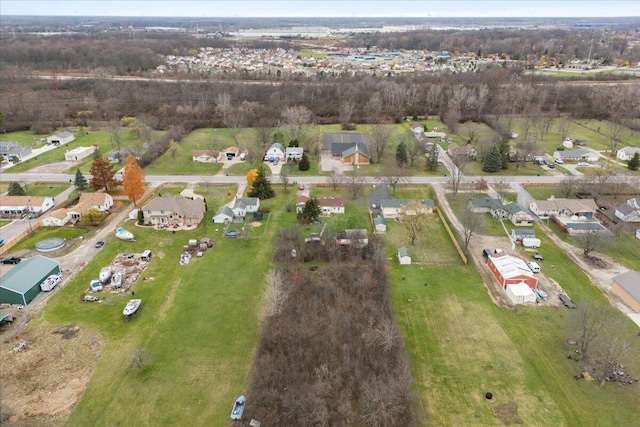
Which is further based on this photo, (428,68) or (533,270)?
(428,68)

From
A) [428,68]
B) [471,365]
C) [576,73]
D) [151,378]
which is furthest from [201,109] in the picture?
[576,73]

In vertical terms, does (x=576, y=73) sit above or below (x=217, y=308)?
above

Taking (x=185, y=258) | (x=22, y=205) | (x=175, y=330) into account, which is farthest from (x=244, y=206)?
(x=22, y=205)

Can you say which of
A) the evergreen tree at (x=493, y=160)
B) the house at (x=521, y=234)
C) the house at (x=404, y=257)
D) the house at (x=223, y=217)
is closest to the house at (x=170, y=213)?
the house at (x=223, y=217)

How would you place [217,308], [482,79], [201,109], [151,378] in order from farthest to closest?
1. [482,79]
2. [201,109]
3. [217,308]
4. [151,378]

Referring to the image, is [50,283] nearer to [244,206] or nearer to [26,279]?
[26,279]

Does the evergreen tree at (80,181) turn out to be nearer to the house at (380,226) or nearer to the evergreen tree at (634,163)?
the house at (380,226)

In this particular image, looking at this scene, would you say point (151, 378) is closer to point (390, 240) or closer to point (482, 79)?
point (390, 240)
